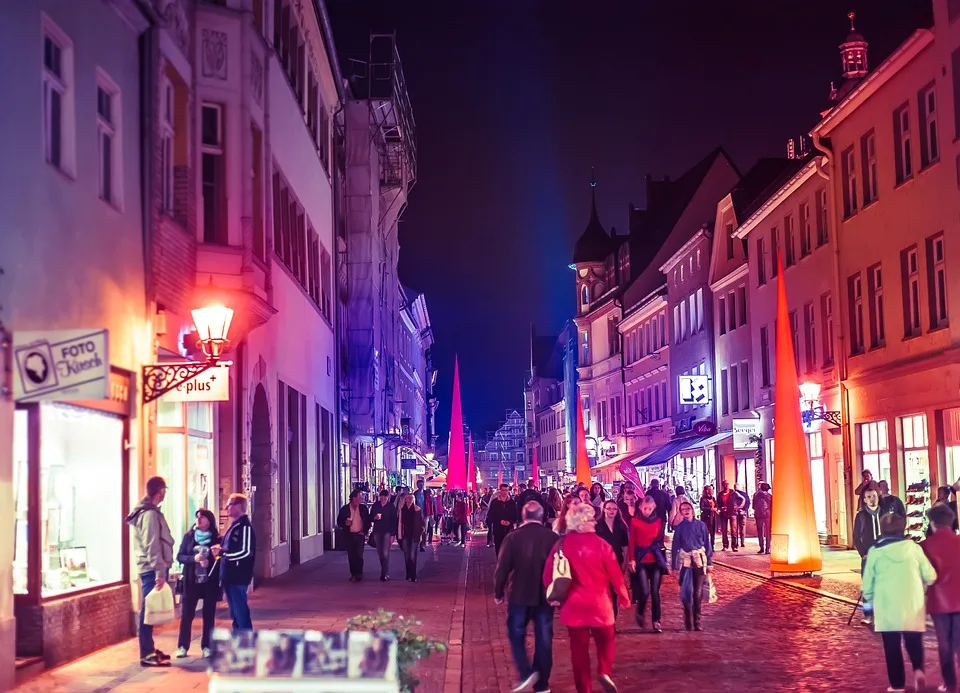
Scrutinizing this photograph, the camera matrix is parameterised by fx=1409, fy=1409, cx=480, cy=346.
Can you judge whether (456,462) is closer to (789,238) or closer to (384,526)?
(789,238)

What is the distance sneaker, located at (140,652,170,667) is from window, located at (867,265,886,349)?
2055cm

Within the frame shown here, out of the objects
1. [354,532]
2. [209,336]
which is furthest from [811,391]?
[209,336]

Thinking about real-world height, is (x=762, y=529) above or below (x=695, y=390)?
below

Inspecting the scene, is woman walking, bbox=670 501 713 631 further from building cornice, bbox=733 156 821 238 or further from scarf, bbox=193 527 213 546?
building cornice, bbox=733 156 821 238

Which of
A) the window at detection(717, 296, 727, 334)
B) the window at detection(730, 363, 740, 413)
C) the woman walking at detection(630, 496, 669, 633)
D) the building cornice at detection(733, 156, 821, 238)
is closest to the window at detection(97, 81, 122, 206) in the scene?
the woman walking at detection(630, 496, 669, 633)

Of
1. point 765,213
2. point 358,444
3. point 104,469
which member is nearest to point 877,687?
point 104,469

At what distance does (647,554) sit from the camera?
58.7 feet

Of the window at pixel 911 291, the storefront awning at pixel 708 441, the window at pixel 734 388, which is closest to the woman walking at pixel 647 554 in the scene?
the window at pixel 911 291

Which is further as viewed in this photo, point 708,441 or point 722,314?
point 722,314

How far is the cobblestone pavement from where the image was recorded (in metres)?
13.0

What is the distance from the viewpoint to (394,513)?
28.4m

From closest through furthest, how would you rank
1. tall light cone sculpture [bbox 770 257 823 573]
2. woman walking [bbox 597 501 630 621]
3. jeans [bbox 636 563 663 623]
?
jeans [bbox 636 563 663 623], woman walking [bbox 597 501 630 621], tall light cone sculpture [bbox 770 257 823 573]

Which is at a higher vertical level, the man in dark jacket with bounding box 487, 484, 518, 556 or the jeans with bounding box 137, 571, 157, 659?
the man in dark jacket with bounding box 487, 484, 518, 556

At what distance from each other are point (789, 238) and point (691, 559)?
2249cm
